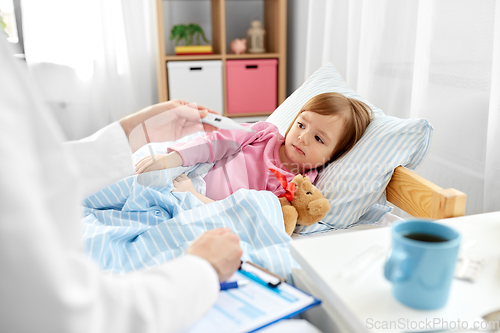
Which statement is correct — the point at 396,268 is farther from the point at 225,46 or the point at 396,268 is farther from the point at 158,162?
the point at 225,46

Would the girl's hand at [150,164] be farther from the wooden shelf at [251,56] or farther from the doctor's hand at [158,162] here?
the wooden shelf at [251,56]

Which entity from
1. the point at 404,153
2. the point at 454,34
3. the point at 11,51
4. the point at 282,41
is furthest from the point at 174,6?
the point at 11,51

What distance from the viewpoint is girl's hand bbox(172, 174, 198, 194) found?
3.56 feet

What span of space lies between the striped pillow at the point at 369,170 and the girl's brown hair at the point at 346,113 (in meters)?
0.05

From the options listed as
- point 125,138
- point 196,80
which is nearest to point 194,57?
point 196,80

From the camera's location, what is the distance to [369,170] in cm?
109

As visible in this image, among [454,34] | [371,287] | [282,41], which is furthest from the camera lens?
[282,41]

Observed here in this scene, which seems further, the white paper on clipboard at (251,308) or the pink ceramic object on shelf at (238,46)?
the pink ceramic object on shelf at (238,46)

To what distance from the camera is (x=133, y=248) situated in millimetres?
788

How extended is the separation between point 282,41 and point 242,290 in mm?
2320

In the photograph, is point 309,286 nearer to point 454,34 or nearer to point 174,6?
point 454,34

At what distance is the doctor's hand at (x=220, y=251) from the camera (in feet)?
1.75

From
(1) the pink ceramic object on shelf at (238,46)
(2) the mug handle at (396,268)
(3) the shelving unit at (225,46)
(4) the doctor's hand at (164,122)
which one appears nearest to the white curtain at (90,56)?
(3) the shelving unit at (225,46)

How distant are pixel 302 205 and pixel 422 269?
586 millimetres
